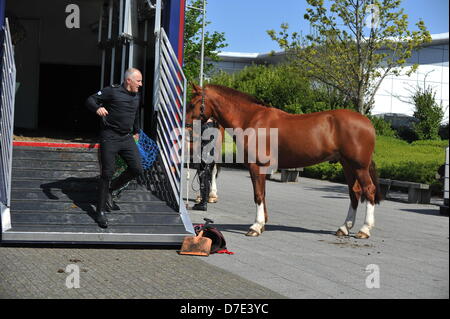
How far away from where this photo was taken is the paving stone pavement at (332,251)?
6.90 m

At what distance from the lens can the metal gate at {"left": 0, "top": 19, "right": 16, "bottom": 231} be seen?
28.9 ft

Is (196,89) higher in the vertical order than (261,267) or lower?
higher

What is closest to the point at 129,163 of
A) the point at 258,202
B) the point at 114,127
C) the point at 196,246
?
the point at 114,127

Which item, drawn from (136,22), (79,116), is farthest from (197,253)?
(79,116)

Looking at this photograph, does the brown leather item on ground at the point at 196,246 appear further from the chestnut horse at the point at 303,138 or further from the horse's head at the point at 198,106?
the horse's head at the point at 198,106

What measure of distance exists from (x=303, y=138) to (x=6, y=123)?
4294 mm

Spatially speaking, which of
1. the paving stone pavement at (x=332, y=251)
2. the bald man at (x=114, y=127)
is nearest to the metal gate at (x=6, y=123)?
the bald man at (x=114, y=127)

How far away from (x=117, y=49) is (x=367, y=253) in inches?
239

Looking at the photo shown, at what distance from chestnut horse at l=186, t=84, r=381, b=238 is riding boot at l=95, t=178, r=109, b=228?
7.32 feet

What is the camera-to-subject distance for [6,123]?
9172mm

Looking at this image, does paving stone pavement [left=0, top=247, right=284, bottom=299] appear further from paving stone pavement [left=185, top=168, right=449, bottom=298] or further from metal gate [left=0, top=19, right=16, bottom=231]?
metal gate [left=0, top=19, right=16, bottom=231]

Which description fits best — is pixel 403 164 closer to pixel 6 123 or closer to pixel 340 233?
pixel 340 233

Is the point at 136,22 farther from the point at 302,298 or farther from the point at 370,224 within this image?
the point at 302,298

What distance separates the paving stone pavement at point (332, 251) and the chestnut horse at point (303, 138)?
2.03 feet
